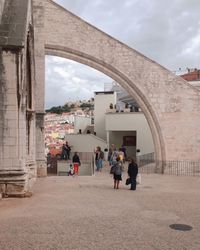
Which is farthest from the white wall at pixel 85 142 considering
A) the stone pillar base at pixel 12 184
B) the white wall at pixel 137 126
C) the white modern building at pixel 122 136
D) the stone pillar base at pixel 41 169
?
the stone pillar base at pixel 12 184

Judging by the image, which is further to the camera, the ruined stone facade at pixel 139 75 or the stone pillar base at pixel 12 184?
the ruined stone facade at pixel 139 75

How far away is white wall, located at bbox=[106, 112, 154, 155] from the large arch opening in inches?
371

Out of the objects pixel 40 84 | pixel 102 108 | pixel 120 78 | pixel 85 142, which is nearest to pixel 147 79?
pixel 120 78

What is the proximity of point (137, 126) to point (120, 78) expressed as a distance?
404 inches

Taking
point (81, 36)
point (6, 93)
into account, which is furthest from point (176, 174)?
point (6, 93)

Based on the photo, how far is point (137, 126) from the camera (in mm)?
27828

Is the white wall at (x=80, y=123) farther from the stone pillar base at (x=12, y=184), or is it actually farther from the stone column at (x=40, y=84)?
the stone pillar base at (x=12, y=184)

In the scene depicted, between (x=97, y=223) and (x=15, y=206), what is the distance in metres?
2.37

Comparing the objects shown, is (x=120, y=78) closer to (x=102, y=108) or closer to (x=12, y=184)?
(x=12, y=184)

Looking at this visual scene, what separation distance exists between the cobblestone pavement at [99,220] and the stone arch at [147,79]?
23.7 feet

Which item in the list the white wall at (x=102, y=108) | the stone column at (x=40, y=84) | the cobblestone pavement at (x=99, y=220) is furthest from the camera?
the white wall at (x=102, y=108)

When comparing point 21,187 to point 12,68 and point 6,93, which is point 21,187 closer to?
point 6,93

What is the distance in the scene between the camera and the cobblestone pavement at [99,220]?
5.39 metres

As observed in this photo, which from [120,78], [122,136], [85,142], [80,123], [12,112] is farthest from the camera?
[80,123]
